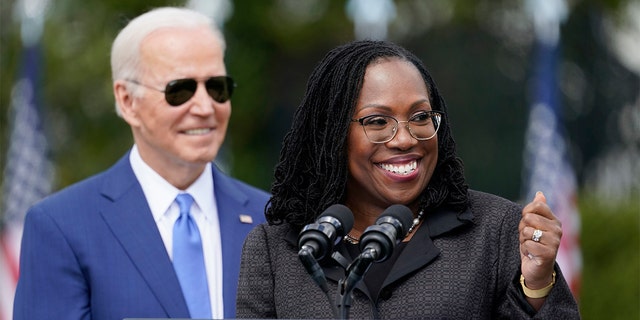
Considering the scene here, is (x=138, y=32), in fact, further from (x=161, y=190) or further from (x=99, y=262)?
(x=99, y=262)

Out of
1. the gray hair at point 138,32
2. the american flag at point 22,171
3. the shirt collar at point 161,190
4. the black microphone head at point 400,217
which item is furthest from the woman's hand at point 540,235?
the american flag at point 22,171

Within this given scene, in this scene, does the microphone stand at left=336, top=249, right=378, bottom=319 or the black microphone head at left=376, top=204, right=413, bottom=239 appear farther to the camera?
the black microphone head at left=376, top=204, right=413, bottom=239

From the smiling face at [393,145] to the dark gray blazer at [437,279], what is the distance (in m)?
0.15

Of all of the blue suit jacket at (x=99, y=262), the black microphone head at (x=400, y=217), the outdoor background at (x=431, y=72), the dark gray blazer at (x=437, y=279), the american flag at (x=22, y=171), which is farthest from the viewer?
the outdoor background at (x=431, y=72)

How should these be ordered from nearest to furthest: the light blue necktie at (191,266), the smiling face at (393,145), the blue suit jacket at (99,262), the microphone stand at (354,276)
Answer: the microphone stand at (354,276) → the smiling face at (393,145) → the blue suit jacket at (99,262) → the light blue necktie at (191,266)

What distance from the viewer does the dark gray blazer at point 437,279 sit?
3.51m

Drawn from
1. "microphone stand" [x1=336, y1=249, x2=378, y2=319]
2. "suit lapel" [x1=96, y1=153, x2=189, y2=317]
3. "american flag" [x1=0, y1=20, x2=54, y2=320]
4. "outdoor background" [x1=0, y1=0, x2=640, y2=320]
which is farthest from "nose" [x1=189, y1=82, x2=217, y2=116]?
"outdoor background" [x1=0, y1=0, x2=640, y2=320]

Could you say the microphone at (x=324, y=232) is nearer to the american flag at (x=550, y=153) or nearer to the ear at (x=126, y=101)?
the ear at (x=126, y=101)

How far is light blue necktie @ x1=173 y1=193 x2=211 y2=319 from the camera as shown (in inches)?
194

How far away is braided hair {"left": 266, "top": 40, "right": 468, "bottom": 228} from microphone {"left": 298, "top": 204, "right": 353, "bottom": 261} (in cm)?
49

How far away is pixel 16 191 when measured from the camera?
33.1 ft

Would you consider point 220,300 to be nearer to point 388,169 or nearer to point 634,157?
point 388,169

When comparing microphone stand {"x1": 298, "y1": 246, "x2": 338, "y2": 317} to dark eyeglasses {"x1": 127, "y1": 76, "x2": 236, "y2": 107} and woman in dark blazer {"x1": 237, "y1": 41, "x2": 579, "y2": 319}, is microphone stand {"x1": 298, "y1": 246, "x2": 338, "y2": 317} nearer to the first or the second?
woman in dark blazer {"x1": 237, "y1": 41, "x2": 579, "y2": 319}

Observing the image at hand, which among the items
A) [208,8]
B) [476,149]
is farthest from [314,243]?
[476,149]
